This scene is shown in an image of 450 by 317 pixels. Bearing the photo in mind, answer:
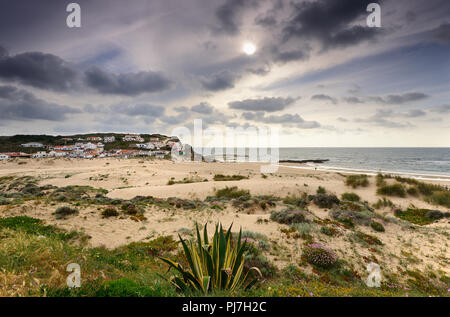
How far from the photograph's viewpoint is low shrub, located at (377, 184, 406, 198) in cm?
1992

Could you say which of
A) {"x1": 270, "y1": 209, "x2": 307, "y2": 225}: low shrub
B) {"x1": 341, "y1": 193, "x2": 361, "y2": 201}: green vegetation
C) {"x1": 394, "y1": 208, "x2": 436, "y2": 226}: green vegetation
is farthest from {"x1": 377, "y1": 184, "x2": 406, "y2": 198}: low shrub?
{"x1": 270, "y1": 209, "x2": 307, "y2": 225}: low shrub

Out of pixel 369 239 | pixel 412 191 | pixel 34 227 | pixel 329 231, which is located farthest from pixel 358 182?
pixel 34 227

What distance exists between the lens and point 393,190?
2023cm

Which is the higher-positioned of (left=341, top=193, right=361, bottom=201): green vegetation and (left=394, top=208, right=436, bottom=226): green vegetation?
(left=341, top=193, right=361, bottom=201): green vegetation

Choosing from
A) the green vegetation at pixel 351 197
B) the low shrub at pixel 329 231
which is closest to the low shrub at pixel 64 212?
the low shrub at pixel 329 231

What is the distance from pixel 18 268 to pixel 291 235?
857 centimetres

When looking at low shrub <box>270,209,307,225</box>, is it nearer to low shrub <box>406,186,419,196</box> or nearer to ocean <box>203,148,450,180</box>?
low shrub <box>406,186,419,196</box>

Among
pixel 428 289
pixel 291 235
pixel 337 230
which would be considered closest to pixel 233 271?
pixel 291 235

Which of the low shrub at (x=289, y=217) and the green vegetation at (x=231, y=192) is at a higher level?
the low shrub at (x=289, y=217)

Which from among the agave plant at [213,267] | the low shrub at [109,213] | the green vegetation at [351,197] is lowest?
the green vegetation at [351,197]

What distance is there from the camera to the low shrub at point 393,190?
19922mm

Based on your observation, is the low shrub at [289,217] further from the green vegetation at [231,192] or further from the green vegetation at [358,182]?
the green vegetation at [358,182]

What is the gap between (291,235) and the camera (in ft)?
28.4
